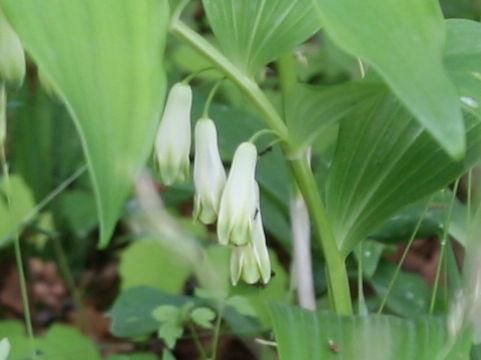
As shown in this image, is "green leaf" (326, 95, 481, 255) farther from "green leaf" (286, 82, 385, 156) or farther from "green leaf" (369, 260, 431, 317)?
"green leaf" (369, 260, 431, 317)

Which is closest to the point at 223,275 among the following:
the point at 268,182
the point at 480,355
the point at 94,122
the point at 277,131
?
the point at 268,182

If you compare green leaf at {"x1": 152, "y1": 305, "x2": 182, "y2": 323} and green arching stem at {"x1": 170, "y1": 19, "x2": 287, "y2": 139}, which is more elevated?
green arching stem at {"x1": 170, "y1": 19, "x2": 287, "y2": 139}

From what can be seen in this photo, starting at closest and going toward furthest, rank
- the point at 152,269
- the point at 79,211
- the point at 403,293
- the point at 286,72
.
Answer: the point at 286,72, the point at 403,293, the point at 152,269, the point at 79,211

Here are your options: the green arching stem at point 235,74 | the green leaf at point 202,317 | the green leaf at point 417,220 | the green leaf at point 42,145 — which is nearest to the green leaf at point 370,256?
the green leaf at point 417,220

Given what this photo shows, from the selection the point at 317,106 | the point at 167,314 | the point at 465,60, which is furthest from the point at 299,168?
the point at 167,314

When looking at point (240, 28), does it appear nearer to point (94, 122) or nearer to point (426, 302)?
point (94, 122)

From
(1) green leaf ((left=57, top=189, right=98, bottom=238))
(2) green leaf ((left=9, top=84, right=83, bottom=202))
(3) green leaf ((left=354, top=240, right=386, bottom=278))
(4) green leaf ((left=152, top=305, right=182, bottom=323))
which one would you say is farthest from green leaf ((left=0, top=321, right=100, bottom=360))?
(2) green leaf ((left=9, top=84, right=83, bottom=202))

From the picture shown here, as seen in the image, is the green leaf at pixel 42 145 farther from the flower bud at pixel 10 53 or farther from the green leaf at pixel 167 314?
the flower bud at pixel 10 53

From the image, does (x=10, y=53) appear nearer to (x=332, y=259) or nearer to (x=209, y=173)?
(x=209, y=173)

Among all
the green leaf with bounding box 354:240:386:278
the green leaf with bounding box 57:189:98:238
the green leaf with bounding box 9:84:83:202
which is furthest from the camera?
the green leaf with bounding box 9:84:83:202
